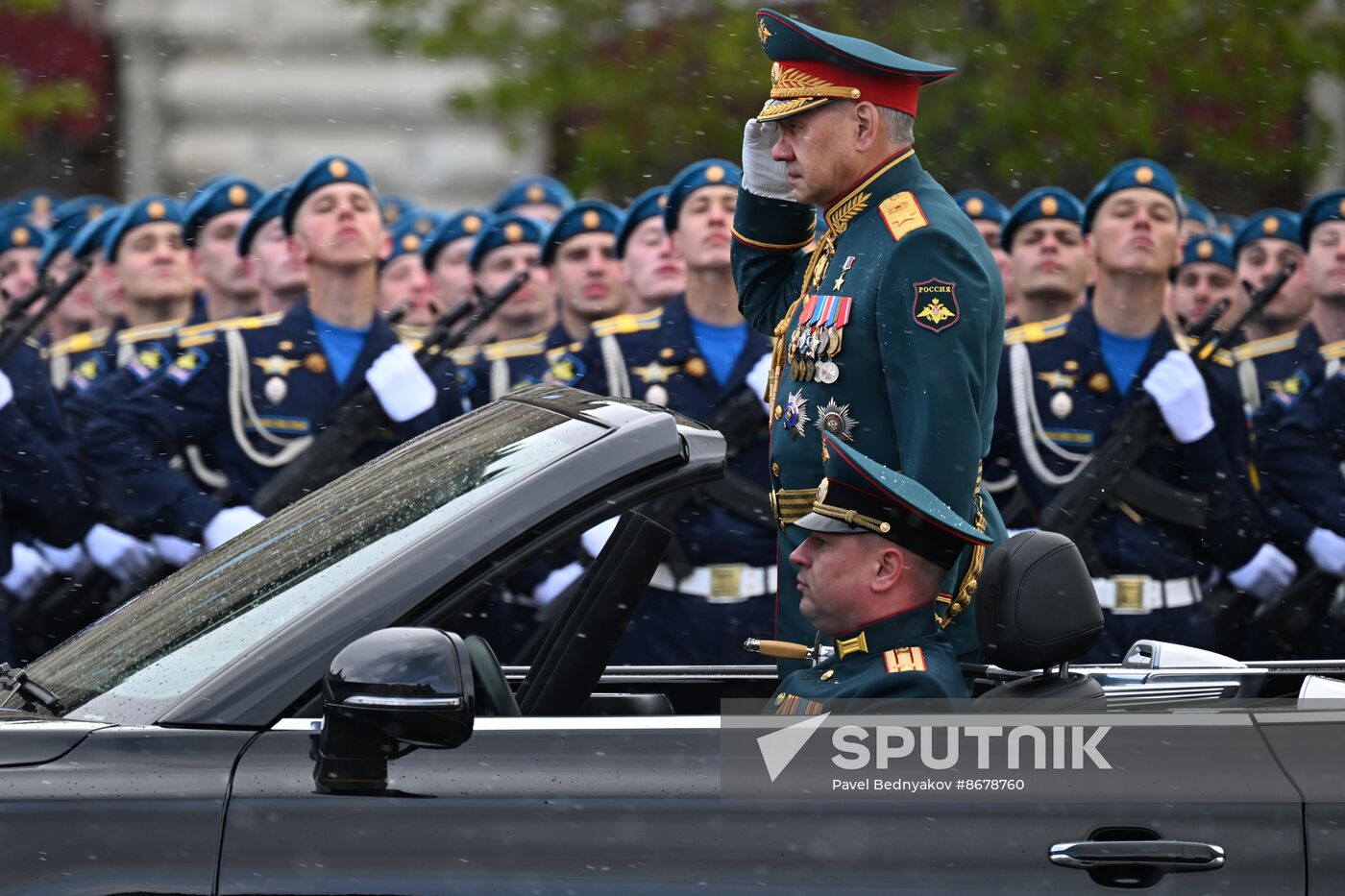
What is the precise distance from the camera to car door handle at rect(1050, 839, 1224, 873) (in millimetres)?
2674

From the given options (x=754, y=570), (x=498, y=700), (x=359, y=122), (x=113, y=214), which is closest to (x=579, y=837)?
(x=498, y=700)

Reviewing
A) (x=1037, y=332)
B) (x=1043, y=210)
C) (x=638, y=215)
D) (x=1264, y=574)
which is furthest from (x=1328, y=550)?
(x=638, y=215)

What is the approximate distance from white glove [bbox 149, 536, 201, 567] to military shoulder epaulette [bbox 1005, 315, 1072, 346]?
295 cm

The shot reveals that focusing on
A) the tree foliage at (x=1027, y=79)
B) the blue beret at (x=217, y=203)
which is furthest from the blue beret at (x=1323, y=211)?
the blue beret at (x=217, y=203)

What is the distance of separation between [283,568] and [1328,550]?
5571 mm

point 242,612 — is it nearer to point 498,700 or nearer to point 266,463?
point 498,700

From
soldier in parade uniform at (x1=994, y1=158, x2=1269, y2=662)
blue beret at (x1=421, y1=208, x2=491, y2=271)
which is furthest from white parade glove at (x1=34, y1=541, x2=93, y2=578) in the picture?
soldier in parade uniform at (x1=994, y1=158, x2=1269, y2=662)

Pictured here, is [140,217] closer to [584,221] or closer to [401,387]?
[584,221]

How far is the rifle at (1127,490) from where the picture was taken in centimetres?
726

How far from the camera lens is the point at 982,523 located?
12.2 feet

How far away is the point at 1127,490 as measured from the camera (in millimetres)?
7281

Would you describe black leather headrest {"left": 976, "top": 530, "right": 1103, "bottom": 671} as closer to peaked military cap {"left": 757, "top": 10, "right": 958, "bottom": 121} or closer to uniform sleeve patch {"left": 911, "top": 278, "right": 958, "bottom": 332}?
uniform sleeve patch {"left": 911, "top": 278, "right": 958, "bottom": 332}

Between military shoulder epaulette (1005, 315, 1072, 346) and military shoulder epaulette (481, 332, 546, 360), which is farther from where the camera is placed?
military shoulder epaulette (481, 332, 546, 360)

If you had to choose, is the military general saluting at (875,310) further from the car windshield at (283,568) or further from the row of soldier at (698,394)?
the row of soldier at (698,394)
